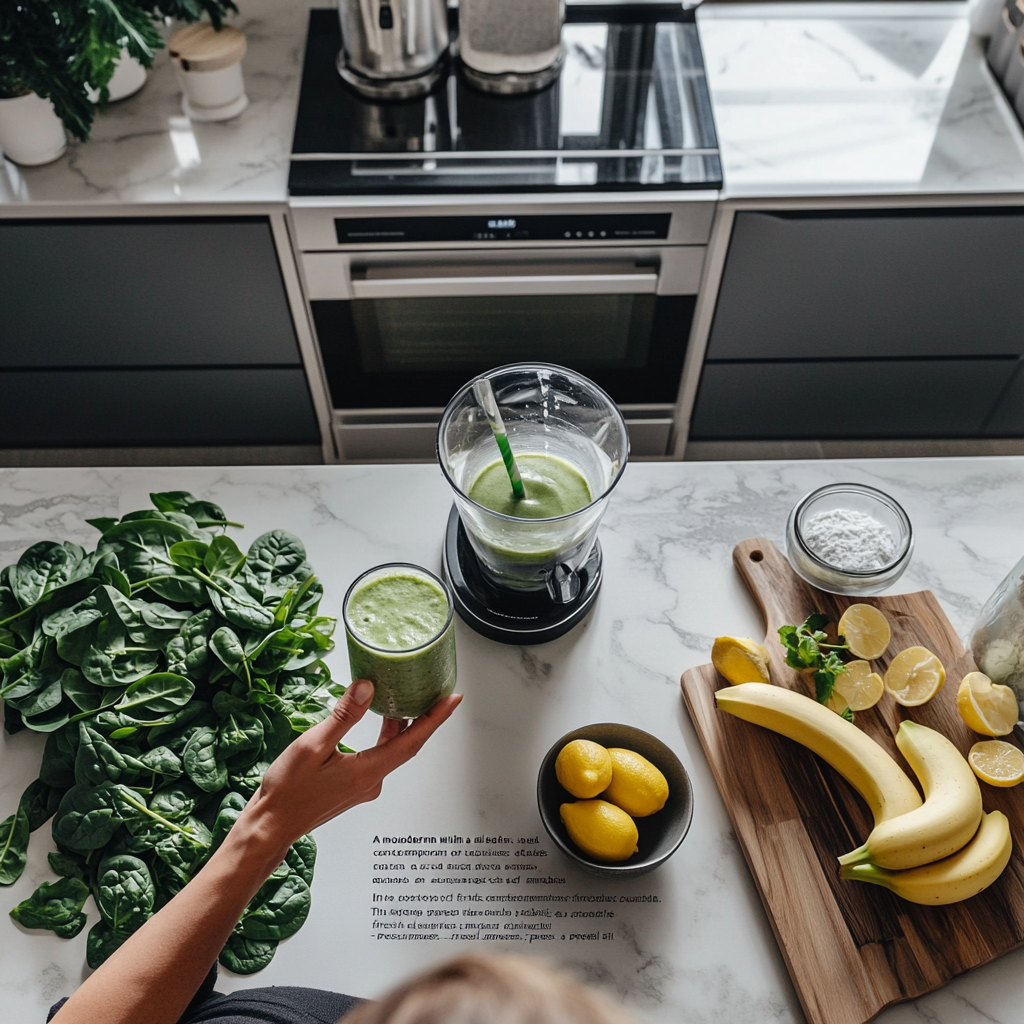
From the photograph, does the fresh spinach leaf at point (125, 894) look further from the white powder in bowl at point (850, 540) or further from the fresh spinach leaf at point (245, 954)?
the white powder in bowl at point (850, 540)

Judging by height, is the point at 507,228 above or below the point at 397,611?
below

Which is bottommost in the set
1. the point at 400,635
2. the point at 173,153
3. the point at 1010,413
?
the point at 1010,413

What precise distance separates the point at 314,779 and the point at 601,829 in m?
0.32

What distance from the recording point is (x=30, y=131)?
→ 5.41ft

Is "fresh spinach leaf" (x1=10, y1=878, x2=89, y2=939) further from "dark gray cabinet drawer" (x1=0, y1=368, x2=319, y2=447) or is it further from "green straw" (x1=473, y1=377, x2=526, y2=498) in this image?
"dark gray cabinet drawer" (x1=0, y1=368, x2=319, y2=447)

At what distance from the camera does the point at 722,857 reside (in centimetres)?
102

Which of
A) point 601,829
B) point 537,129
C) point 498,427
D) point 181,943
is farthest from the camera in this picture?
point 537,129

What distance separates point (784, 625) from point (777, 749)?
0.56 feet

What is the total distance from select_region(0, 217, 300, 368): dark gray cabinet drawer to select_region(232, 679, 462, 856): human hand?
1.16 metres

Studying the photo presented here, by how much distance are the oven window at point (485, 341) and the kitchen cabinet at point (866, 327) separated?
0.46 ft

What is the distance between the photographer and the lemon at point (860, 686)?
3.59 feet

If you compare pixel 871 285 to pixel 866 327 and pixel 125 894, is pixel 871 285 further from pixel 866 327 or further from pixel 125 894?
pixel 125 894

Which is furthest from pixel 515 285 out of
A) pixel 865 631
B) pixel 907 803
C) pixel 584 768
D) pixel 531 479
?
pixel 907 803

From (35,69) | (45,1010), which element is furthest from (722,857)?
(35,69)
